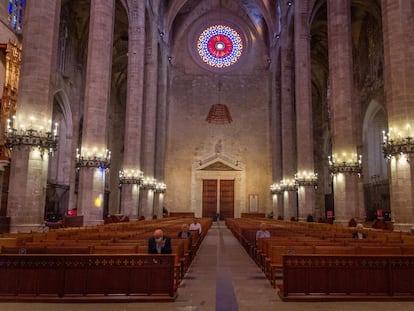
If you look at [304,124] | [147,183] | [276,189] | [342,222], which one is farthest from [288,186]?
[342,222]

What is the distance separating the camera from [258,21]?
43875mm

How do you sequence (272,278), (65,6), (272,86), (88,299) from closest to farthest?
(88,299) < (272,278) < (65,6) < (272,86)

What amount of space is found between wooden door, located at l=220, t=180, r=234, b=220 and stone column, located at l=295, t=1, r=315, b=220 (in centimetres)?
1545

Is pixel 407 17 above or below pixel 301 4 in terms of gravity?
below

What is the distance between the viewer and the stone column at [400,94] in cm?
1451

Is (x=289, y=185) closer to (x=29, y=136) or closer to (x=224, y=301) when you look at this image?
(x=29, y=136)

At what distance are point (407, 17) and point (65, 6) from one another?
980 inches

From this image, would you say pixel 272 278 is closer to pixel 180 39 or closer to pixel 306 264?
pixel 306 264

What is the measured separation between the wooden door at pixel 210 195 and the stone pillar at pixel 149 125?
11378 millimetres

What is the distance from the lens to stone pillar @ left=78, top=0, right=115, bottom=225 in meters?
18.1

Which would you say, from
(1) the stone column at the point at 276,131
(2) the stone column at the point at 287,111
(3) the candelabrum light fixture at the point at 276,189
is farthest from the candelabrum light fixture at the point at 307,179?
(1) the stone column at the point at 276,131

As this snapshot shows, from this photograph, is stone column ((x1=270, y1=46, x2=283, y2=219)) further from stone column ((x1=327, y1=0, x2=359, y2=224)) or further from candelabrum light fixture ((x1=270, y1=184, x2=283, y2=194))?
stone column ((x1=327, y1=0, x2=359, y2=224))

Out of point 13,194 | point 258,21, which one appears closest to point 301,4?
point 258,21

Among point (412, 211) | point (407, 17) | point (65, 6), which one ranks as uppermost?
point (65, 6)
